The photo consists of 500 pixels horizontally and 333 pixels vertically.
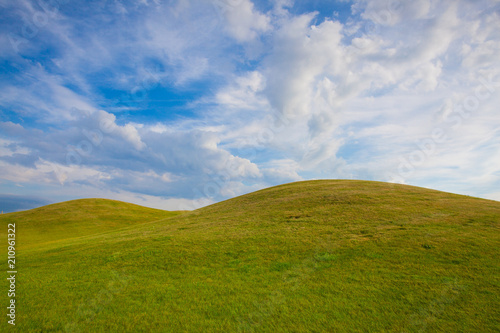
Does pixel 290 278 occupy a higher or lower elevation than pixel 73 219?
lower

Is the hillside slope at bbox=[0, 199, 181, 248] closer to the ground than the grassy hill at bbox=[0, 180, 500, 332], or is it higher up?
higher up

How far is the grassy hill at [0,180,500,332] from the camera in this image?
32.8 feet

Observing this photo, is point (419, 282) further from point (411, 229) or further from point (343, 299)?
point (411, 229)

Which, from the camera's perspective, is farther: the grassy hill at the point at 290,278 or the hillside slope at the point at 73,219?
the hillside slope at the point at 73,219

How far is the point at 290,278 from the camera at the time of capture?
1384 centimetres

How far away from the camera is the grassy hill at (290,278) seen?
9984 millimetres

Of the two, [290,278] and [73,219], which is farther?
[73,219]

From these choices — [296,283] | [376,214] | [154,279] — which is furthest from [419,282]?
[154,279]

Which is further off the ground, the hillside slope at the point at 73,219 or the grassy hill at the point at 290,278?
the hillside slope at the point at 73,219

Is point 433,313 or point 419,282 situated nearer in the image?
point 433,313

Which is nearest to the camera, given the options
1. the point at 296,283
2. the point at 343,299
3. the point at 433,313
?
the point at 433,313

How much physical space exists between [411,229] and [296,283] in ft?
41.5

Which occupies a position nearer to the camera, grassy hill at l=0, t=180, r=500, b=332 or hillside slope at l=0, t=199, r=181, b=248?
grassy hill at l=0, t=180, r=500, b=332

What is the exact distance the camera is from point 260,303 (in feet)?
37.0
